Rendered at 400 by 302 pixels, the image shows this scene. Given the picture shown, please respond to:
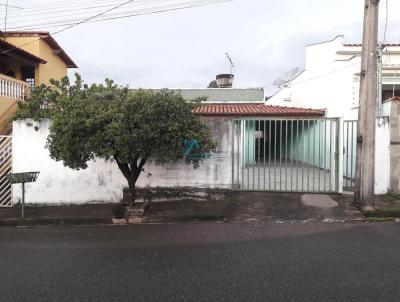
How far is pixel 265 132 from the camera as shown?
33.9ft

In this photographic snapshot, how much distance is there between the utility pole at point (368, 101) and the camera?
817 cm

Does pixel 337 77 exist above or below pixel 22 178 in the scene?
above

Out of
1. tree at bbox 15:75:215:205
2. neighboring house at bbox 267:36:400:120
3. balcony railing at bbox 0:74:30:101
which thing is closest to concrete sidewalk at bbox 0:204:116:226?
tree at bbox 15:75:215:205

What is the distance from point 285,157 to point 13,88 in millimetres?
9711

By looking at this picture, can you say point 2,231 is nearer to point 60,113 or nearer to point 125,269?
point 60,113

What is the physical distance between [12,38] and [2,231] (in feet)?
43.5

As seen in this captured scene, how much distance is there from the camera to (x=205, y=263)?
5246 mm

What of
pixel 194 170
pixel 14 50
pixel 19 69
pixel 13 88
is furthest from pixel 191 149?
pixel 19 69

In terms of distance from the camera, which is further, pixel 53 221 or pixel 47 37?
pixel 47 37

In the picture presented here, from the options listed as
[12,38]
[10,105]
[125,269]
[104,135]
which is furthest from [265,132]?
[12,38]

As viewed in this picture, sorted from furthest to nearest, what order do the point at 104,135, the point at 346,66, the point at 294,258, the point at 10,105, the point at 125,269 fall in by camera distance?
1. the point at 346,66
2. the point at 10,105
3. the point at 104,135
4. the point at 294,258
5. the point at 125,269

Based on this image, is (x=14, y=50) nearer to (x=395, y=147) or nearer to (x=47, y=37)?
(x=47, y=37)

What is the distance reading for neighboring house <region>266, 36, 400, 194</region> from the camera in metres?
9.62

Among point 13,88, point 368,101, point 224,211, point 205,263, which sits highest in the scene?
point 13,88
